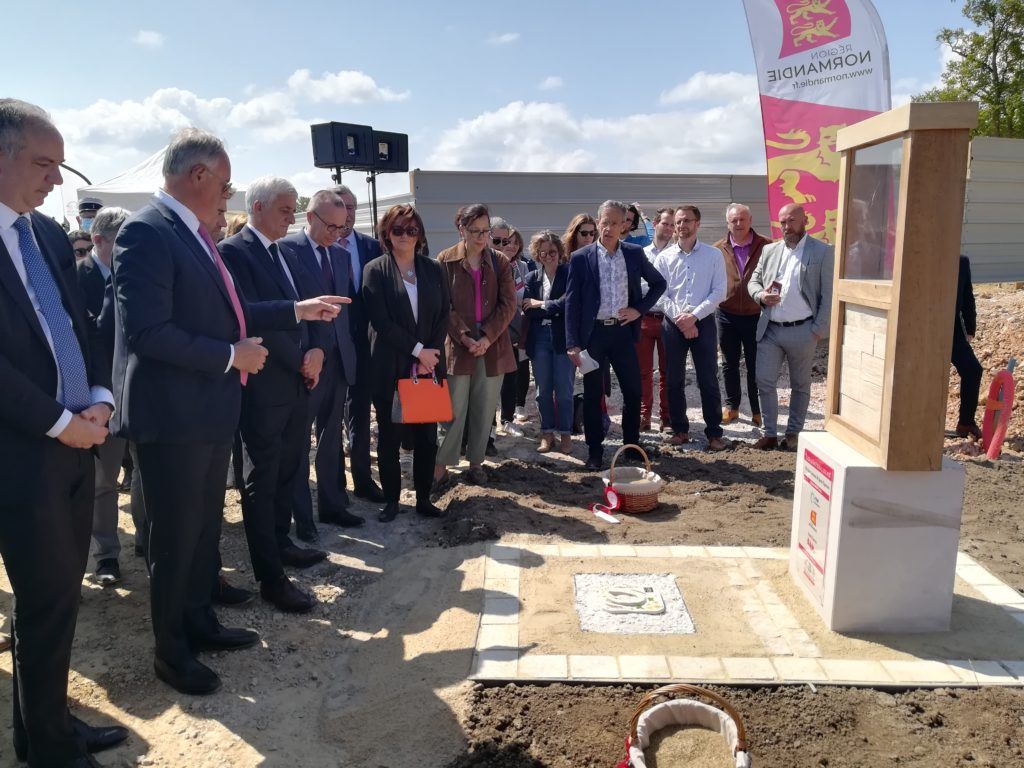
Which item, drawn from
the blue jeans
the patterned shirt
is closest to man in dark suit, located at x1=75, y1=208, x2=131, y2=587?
the patterned shirt

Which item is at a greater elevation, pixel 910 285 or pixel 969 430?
pixel 910 285

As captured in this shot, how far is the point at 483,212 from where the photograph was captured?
5309mm

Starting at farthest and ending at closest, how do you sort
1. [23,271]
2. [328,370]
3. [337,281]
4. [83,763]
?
[337,281], [328,370], [83,763], [23,271]

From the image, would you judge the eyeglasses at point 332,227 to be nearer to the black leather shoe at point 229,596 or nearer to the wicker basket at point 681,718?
the black leather shoe at point 229,596

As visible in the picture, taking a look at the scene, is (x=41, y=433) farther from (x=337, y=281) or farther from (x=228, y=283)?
(x=337, y=281)

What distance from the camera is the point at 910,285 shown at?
311 centimetres

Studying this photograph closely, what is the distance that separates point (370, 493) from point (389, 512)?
18.2 inches

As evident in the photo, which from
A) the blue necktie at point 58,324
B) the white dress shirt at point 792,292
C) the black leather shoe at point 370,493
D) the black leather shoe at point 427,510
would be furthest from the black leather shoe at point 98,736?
the white dress shirt at point 792,292

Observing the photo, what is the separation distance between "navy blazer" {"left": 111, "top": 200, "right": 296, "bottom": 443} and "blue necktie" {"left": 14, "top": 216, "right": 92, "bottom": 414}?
0.26 meters

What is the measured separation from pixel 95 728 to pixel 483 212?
3827 mm

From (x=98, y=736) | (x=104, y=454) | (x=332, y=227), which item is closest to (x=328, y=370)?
(x=332, y=227)

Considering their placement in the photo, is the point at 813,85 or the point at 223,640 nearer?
the point at 223,640

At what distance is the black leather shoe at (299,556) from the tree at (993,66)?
2503 cm

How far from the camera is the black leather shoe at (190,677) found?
Result: 3062 mm
